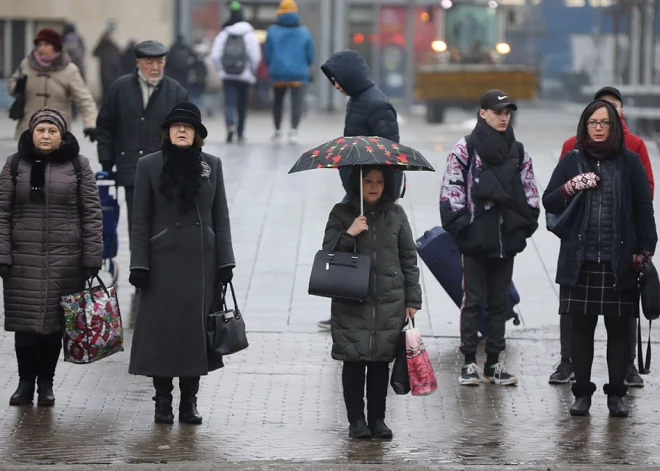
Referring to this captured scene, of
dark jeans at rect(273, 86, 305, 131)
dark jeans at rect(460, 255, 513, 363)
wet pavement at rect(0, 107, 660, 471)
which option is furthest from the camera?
dark jeans at rect(273, 86, 305, 131)

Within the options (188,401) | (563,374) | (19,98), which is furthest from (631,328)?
(19,98)

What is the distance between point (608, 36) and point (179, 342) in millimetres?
24011

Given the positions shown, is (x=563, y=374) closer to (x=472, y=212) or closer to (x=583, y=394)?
(x=583, y=394)

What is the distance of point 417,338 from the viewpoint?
7.31 m

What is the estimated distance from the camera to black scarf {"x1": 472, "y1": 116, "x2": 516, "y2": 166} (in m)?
8.55

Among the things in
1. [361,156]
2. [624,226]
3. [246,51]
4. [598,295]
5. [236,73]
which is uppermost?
[246,51]

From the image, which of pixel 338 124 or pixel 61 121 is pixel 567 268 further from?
pixel 338 124

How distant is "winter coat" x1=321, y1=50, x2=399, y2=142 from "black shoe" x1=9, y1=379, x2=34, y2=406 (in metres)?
2.98

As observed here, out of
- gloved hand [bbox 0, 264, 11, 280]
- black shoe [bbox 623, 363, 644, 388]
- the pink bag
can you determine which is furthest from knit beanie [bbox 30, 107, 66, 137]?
black shoe [bbox 623, 363, 644, 388]

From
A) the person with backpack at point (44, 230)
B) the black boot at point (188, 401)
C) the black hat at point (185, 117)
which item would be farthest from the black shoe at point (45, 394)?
the black hat at point (185, 117)

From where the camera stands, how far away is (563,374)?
8797 millimetres

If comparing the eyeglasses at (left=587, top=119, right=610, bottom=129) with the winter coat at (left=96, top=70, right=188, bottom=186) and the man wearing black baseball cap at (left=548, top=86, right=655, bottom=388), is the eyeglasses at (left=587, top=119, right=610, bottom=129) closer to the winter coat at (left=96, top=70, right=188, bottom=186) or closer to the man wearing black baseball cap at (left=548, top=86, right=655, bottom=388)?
the man wearing black baseball cap at (left=548, top=86, right=655, bottom=388)

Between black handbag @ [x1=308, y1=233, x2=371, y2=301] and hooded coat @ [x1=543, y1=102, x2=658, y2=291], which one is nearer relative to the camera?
black handbag @ [x1=308, y1=233, x2=371, y2=301]

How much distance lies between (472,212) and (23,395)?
2.78m
